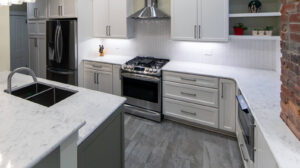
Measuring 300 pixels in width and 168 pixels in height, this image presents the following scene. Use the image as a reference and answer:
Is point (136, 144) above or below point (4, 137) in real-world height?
below

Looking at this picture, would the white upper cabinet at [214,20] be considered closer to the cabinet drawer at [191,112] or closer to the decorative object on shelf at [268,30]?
the decorative object on shelf at [268,30]

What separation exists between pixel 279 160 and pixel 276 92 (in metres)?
1.22

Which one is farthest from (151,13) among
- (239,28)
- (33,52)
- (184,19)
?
(33,52)

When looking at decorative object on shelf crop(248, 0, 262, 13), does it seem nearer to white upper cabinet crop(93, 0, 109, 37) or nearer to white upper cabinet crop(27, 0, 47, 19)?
white upper cabinet crop(93, 0, 109, 37)

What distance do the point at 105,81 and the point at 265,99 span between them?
9.41 ft

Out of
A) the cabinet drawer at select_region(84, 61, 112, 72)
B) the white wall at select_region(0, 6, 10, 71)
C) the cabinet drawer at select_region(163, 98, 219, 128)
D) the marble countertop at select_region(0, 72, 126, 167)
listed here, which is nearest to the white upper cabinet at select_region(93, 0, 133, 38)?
the cabinet drawer at select_region(84, 61, 112, 72)

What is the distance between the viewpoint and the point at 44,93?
198cm

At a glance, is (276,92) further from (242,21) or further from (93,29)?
(93,29)

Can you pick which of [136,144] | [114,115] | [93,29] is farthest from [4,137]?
[93,29]

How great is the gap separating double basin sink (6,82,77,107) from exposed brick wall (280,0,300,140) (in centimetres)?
176

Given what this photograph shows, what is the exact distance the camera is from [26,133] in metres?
0.74

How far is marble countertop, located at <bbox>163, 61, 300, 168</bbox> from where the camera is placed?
1.00 metres

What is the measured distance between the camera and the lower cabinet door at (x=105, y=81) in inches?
149

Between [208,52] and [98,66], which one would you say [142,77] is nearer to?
[98,66]
